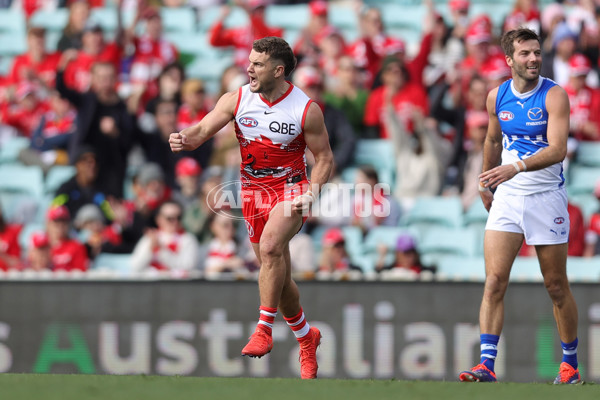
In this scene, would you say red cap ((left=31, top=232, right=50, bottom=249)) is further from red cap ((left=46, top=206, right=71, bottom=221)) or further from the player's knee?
the player's knee

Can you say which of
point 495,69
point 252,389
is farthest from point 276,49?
point 495,69

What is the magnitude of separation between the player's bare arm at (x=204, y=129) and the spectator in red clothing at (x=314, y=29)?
654 cm

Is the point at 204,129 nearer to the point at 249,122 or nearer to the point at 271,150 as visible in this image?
Result: the point at 249,122

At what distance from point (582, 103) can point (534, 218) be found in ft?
21.0

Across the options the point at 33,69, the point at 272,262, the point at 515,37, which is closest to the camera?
the point at 515,37

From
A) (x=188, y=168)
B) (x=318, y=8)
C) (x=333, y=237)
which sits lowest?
(x=333, y=237)

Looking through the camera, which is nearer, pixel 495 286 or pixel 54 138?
pixel 495 286

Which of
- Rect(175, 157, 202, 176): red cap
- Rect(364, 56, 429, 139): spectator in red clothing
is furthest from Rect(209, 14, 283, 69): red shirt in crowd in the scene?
Rect(175, 157, 202, 176): red cap

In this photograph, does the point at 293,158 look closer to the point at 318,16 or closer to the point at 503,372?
the point at 503,372

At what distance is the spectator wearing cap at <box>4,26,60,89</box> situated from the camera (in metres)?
14.2

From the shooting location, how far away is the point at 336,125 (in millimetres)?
12547

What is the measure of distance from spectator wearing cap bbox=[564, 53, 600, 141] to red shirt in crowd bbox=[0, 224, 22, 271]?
21.7ft

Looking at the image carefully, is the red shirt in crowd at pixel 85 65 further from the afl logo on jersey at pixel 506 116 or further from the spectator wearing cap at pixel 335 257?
the afl logo on jersey at pixel 506 116

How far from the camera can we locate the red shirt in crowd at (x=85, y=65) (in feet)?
45.2
